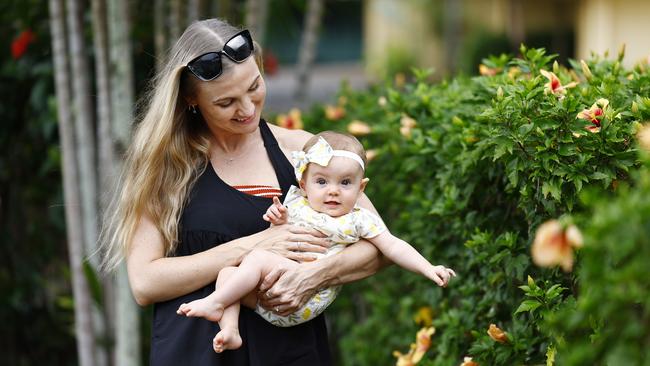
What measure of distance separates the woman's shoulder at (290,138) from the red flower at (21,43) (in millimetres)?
3369

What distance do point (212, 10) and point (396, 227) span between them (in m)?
2.76

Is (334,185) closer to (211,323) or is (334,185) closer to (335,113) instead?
(211,323)

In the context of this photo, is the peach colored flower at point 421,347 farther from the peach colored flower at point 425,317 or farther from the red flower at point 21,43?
the red flower at point 21,43

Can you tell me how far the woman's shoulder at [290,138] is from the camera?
10.6 ft

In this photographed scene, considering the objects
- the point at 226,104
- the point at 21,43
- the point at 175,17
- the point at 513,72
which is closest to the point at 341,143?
the point at 226,104

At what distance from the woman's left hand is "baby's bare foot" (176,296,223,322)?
6.7 inches

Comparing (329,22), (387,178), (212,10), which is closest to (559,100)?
(387,178)

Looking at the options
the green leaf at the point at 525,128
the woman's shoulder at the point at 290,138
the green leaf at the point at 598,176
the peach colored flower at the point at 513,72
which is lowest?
the green leaf at the point at 598,176

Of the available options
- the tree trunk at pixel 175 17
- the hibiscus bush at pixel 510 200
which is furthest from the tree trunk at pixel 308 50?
the hibiscus bush at pixel 510 200

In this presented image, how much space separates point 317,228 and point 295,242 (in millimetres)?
85

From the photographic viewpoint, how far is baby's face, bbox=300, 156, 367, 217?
2906 mm

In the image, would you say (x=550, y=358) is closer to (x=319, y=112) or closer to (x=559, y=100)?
(x=559, y=100)

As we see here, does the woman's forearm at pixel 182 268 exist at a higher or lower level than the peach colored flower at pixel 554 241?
lower

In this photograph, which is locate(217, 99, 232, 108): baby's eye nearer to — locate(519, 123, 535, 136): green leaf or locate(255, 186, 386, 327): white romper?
locate(255, 186, 386, 327): white romper
